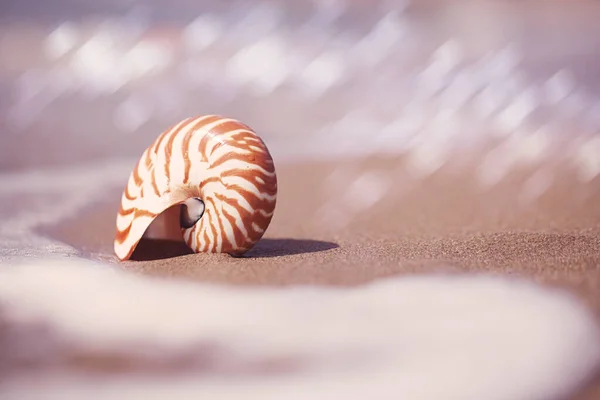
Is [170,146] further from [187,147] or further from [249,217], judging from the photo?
[249,217]

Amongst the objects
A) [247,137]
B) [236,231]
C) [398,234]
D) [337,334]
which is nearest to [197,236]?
[236,231]

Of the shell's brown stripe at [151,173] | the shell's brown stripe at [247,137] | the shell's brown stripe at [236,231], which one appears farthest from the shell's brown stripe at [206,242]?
the shell's brown stripe at [247,137]

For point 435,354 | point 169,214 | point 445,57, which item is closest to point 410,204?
point 169,214

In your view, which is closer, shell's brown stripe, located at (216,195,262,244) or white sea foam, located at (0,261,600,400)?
white sea foam, located at (0,261,600,400)

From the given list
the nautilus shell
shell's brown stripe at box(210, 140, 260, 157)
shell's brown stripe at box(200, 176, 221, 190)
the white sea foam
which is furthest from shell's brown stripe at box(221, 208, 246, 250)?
the white sea foam

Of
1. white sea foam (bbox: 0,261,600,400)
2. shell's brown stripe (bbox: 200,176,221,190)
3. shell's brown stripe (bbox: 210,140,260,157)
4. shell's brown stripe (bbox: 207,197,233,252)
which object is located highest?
shell's brown stripe (bbox: 210,140,260,157)

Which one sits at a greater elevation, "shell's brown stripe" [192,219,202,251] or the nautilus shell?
the nautilus shell

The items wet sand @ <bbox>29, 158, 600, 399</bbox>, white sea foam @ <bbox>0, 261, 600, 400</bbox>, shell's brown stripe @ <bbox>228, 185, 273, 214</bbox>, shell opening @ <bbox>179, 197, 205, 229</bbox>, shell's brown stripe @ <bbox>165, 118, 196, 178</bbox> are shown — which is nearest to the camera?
white sea foam @ <bbox>0, 261, 600, 400</bbox>

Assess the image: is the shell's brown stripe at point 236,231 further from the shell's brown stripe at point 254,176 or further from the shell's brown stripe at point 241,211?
the shell's brown stripe at point 254,176

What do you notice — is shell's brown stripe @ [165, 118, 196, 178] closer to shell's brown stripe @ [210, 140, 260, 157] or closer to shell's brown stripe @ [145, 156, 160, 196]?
shell's brown stripe @ [145, 156, 160, 196]
